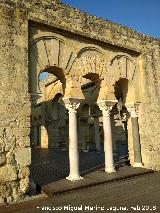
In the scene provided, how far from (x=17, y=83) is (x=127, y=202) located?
3.36 meters

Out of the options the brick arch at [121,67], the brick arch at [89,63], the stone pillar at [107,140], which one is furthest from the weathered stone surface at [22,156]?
the brick arch at [121,67]

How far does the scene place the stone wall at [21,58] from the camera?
197 inches

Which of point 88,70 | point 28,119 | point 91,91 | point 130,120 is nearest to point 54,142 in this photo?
point 91,91

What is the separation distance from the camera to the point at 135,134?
8008 millimetres

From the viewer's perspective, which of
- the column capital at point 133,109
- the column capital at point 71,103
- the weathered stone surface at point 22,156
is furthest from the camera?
the column capital at point 133,109

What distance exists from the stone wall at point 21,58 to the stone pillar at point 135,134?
8.3 inches

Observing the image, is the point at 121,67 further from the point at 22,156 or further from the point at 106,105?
the point at 22,156

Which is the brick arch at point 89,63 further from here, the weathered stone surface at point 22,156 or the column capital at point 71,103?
the weathered stone surface at point 22,156

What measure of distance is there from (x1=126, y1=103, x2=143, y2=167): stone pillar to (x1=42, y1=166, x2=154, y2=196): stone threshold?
14.7 inches

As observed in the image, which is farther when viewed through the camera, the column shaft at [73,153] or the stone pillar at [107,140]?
the stone pillar at [107,140]

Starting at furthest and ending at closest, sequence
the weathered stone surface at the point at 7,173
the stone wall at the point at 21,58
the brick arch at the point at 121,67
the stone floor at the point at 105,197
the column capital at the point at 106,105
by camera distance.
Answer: the brick arch at the point at 121,67
the column capital at the point at 106,105
the stone wall at the point at 21,58
the weathered stone surface at the point at 7,173
the stone floor at the point at 105,197

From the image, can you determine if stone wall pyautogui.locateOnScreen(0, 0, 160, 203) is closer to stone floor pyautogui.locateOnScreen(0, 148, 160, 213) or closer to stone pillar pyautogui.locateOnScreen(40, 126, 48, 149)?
stone floor pyautogui.locateOnScreen(0, 148, 160, 213)

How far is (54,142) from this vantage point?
1747cm

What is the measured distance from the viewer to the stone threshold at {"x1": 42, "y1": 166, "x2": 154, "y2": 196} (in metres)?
5.33
